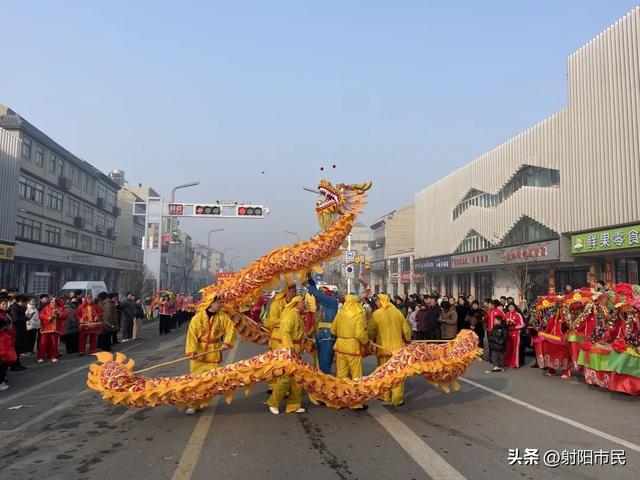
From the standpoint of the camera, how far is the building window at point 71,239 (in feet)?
115

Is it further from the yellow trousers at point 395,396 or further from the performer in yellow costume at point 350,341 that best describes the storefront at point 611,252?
the performer in yellow costume at point 350,341

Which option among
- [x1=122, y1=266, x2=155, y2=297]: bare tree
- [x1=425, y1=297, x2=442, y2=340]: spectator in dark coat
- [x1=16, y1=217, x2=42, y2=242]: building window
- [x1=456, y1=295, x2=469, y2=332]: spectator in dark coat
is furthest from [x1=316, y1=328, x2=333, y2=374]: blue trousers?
[x1=16, y1=217, x2=42, y2=242]: building window

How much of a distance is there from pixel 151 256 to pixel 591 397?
69.0 feet

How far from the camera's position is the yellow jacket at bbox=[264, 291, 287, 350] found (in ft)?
23.0

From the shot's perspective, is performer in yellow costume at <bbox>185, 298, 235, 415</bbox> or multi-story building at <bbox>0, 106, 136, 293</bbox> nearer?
performer in yellow costume at <bbox>185, 298, 235, 415</bbox>

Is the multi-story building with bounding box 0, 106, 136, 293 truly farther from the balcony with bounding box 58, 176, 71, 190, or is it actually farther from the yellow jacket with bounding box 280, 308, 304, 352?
the yellow jacket with bounding box 280, 308, 304, 352

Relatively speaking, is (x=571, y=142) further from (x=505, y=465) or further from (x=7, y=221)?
(x=7, y=221)

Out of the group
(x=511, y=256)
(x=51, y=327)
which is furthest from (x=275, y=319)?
(x=511, y=256)

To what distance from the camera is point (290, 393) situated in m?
6.05

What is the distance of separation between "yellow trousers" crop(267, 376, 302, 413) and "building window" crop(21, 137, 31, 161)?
28.0 metres

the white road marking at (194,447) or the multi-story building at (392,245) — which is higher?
the multi-story building at (392,245)

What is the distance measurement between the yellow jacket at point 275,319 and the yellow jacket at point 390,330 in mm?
1452

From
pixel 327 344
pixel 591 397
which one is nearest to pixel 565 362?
pixel 591 397

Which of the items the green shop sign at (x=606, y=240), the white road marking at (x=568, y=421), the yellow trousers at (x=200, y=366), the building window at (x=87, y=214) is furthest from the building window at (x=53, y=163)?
the white road marking at (x=568, y=421)
